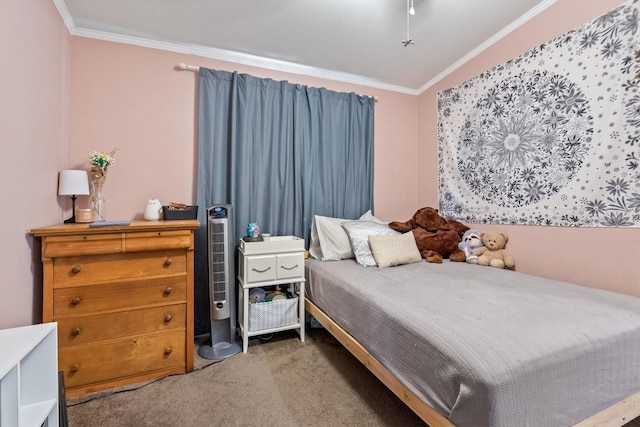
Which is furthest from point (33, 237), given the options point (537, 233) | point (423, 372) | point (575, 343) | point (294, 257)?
point (537, 233)

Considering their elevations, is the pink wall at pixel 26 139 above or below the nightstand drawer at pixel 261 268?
above

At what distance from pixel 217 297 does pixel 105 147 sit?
1.47 meters

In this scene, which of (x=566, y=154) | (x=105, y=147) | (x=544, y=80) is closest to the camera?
(x=566, y=154)

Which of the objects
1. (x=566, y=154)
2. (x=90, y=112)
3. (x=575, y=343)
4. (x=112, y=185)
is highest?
(x=90, y=112)

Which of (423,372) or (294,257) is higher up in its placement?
(294,257)

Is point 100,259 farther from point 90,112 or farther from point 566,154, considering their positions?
point 566,154

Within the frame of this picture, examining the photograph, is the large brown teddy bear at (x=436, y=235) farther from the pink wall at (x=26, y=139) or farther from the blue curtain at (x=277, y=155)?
the pink wall at (x=26, y=139)

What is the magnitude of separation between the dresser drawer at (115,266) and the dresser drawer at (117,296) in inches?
1.7

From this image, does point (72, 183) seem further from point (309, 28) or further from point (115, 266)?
point (309, 28)

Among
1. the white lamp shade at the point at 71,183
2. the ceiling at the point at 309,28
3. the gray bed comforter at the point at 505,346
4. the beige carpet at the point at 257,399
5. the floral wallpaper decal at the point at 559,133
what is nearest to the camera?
the gray bed comforter at the point at 505,346

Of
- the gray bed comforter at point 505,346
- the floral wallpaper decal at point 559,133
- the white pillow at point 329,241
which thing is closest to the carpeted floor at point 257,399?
the gray bed comforter at point 505,346

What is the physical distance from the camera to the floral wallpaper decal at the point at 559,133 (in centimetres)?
166

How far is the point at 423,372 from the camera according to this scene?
1.10 m

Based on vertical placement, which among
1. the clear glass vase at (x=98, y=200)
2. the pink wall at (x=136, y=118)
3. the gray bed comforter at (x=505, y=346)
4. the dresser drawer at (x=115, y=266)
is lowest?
the gray bed comforter at (x=505, y=346)
